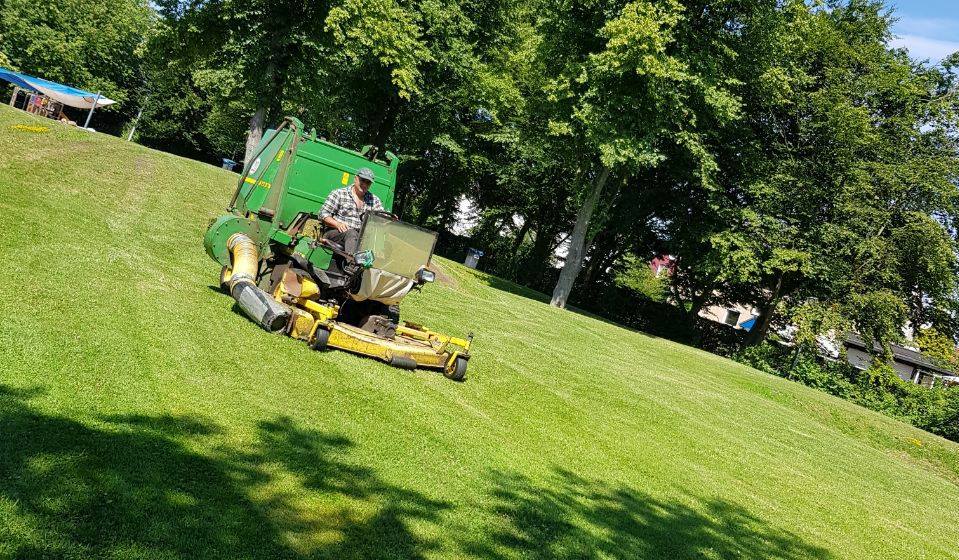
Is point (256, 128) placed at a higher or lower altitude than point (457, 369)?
higher

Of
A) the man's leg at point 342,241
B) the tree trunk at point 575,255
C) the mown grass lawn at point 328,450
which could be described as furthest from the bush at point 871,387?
the man's leg at point 342,241

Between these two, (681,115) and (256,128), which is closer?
(256,128)

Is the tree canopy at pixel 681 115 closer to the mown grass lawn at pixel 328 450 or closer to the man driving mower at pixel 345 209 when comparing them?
the mown grass lawn at pixel 328 450

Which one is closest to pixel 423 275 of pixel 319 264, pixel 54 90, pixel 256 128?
pixel 319 264

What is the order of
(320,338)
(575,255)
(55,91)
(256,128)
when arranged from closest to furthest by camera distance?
1. (320,338)
2. (256,128)
3. (575,255)
4. (55,91)

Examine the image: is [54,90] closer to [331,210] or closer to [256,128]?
[256,128]

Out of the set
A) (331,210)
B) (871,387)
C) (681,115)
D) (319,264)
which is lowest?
(319,264)

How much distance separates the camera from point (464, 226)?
52719 millimetres

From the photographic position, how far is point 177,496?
14.2ft

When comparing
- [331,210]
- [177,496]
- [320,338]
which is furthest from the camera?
[331,210]

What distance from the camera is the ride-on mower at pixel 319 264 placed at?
342 inches

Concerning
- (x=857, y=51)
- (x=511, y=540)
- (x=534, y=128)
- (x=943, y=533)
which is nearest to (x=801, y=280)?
(x=857, y=51)

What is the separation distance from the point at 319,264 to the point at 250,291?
937 mm

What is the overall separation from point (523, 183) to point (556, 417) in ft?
116
